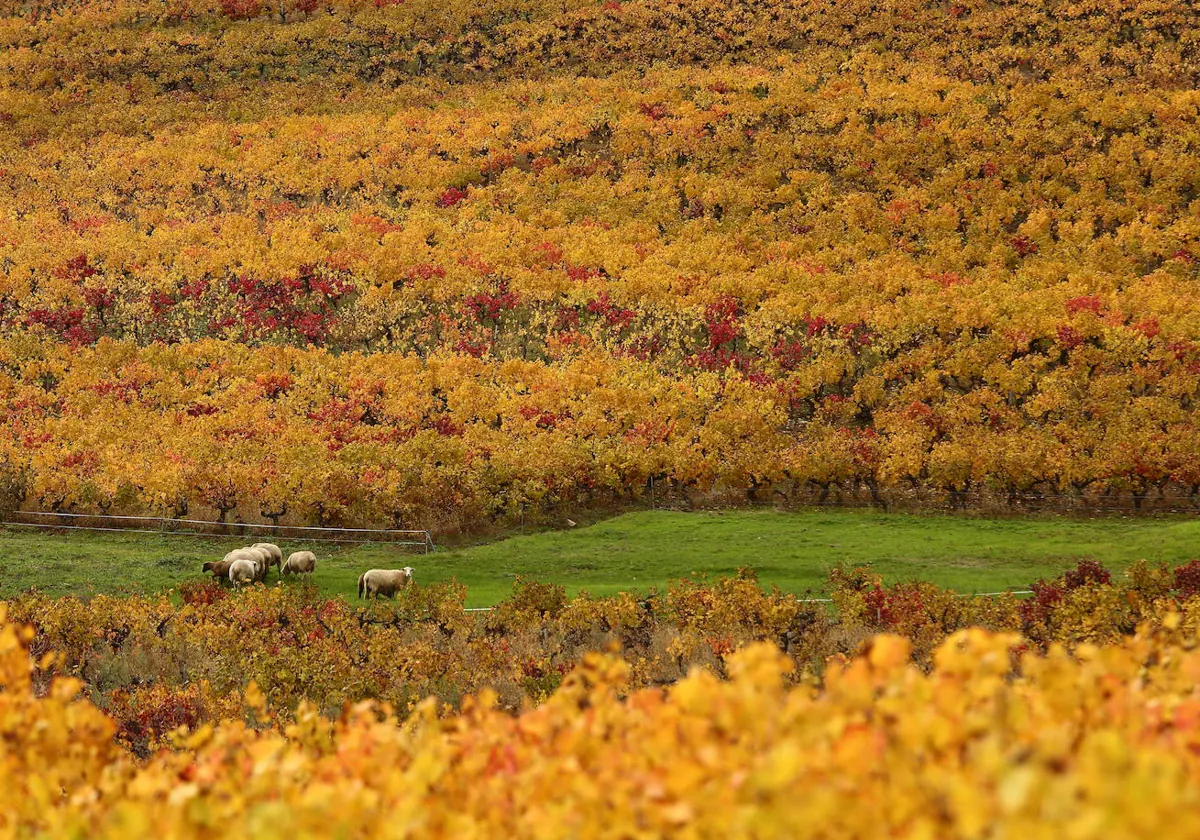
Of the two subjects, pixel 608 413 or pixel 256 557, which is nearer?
pixel 256 557

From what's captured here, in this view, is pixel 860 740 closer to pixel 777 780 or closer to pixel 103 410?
pixel 777 780

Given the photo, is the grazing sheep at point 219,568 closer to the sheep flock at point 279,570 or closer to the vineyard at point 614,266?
the sheep flock at point 279,570

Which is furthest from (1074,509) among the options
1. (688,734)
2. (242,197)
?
(242,197)

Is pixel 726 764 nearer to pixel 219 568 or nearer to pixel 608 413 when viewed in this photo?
pixel 219 568

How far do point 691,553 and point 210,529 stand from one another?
17.5 m

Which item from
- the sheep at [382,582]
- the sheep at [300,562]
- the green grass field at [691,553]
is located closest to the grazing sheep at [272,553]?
the sheep at [300,562]

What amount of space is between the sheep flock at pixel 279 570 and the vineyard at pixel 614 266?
19.9 feet

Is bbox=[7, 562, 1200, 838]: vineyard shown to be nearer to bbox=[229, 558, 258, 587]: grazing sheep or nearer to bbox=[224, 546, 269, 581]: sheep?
bbox=[229, 558, 258, 587]: grazing sheep

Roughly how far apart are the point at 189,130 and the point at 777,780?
297 feet

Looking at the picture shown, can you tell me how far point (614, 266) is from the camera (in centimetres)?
6025

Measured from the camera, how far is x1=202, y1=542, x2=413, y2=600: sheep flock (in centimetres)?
3025

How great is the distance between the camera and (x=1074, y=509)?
3934 cm

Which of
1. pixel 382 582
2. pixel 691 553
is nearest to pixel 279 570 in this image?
pixel 382 582

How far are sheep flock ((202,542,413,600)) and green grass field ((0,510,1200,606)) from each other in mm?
960
